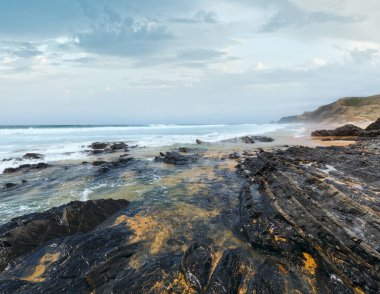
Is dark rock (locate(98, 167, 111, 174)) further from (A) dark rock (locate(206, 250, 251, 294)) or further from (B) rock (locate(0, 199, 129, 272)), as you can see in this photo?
(A) dark rock (locate(206, 250, 251, 294))

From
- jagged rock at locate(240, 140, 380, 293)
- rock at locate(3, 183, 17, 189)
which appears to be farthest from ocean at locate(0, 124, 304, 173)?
jagged rock at locate(240, 140, 380, 293)

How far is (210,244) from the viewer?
25.4ft

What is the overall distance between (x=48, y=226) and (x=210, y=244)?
5.45 metres

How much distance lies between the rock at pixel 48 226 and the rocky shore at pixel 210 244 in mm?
32

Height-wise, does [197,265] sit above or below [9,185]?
above

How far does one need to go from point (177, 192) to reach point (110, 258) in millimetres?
6754

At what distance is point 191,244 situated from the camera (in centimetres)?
751

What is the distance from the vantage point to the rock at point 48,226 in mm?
7645

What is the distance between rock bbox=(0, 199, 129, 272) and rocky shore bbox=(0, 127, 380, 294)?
0.11 feet

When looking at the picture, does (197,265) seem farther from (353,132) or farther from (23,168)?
(353,132)

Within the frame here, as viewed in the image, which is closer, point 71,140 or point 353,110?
point 71,140

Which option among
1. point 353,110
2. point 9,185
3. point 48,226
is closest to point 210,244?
point 48,226

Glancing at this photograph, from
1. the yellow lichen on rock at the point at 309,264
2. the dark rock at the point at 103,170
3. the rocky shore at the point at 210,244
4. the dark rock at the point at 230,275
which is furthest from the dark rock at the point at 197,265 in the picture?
the dark rock at the point at 103,170

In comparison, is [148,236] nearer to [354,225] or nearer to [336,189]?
[354,225]
